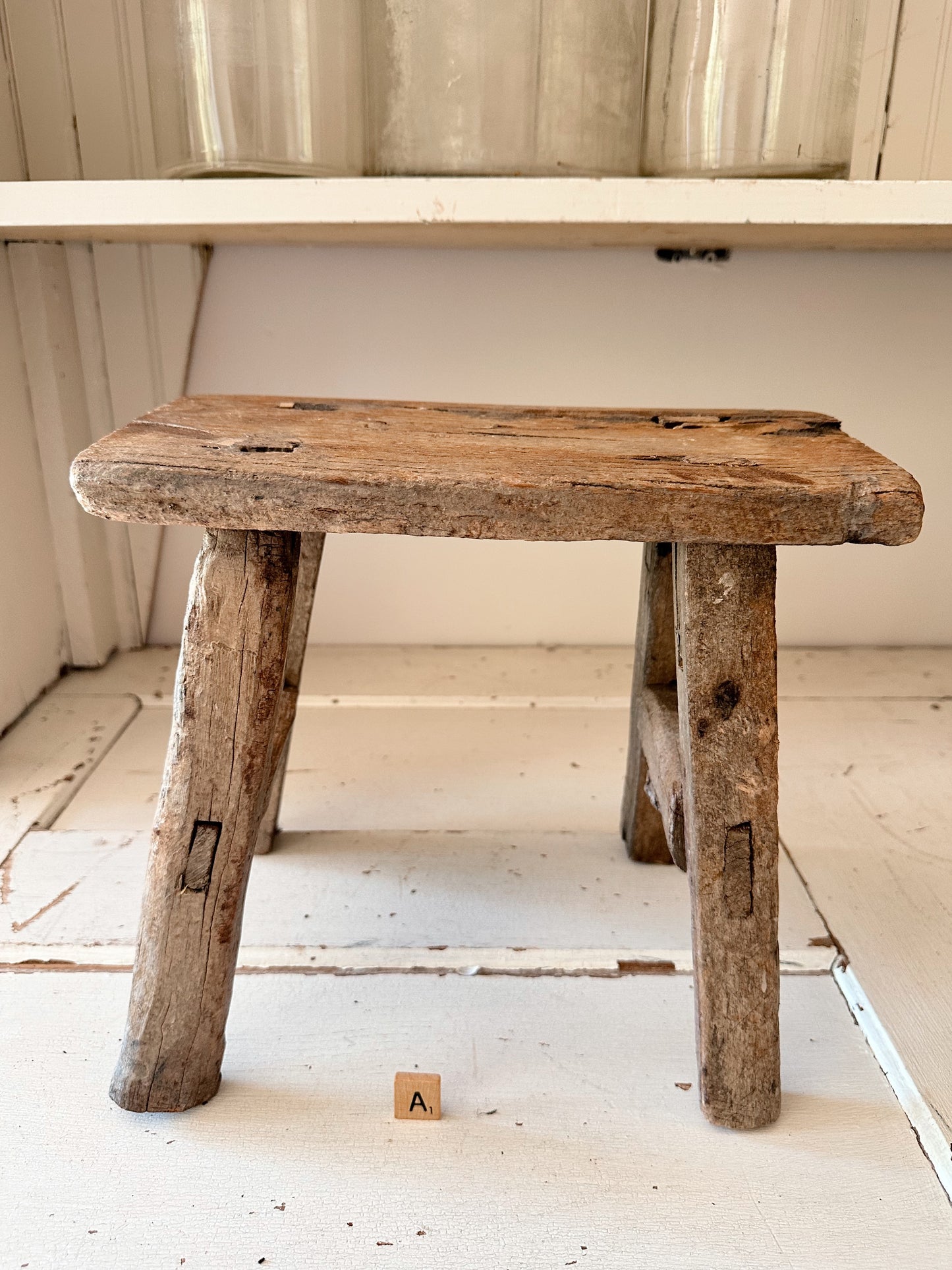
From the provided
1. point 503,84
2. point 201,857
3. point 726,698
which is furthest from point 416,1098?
point 503,84

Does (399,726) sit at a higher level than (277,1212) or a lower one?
lower

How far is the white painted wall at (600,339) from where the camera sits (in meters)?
1.39

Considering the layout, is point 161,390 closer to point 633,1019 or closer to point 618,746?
point 618,746

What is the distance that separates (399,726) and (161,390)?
576 mm

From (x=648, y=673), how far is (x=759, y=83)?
55 centimetres

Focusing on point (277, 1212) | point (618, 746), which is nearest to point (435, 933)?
point (277, 1212)

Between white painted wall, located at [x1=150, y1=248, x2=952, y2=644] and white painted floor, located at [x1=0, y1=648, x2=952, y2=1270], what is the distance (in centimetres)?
42

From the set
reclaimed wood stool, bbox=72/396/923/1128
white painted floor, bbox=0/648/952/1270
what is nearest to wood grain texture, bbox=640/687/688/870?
reclaimed wood stool, bbox=72/396/923/1128

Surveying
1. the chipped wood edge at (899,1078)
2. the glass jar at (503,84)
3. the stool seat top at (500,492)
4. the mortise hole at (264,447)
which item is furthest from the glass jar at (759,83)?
the chipped wood edge at (899,1078)

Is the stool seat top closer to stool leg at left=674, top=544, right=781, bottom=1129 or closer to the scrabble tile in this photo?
stool leg at left=674, top=544, right=781, bottom=1129

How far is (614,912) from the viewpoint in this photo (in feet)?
3.03

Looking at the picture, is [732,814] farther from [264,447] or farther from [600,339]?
[600,339]

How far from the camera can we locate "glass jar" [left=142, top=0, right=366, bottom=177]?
0.94 m

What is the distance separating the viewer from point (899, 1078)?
734 mm
